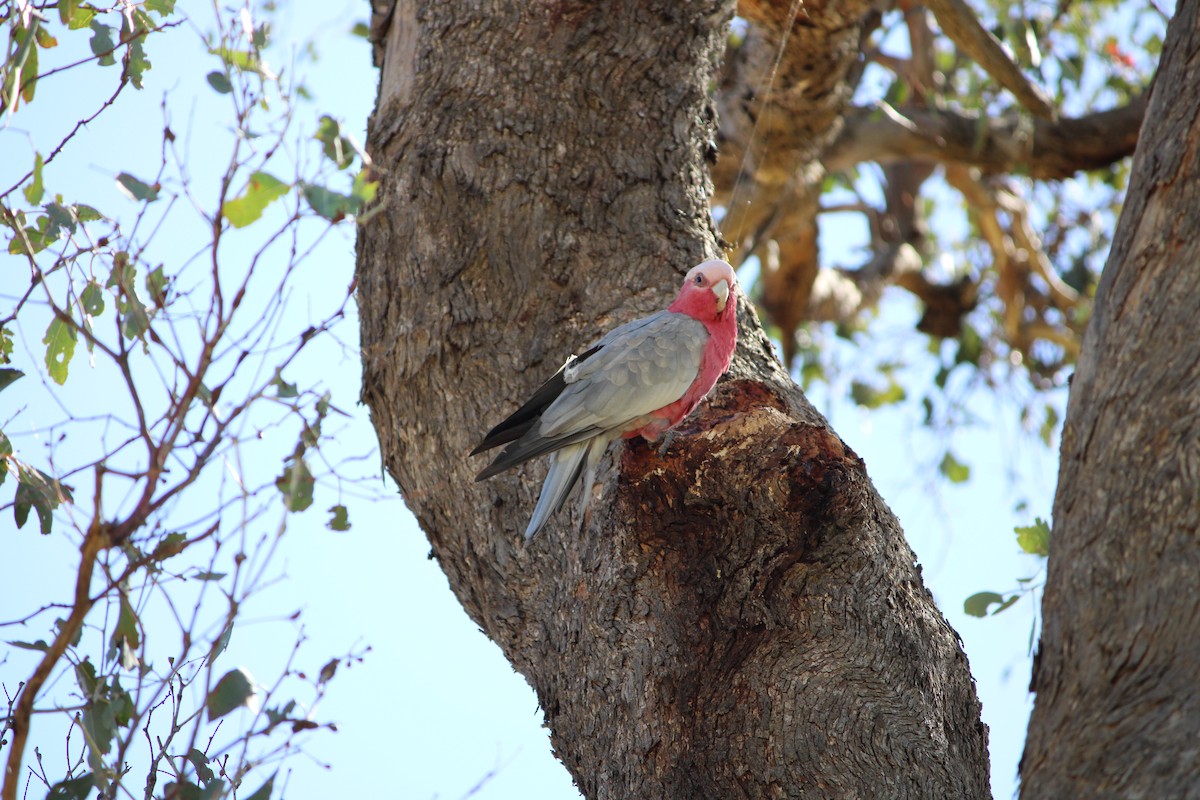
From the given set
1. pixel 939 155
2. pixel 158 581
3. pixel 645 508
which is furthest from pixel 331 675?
pixel 939 155

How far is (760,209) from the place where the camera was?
6.73 m

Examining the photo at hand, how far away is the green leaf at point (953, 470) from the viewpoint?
7586 millimetres

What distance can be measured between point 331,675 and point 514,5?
218 cm

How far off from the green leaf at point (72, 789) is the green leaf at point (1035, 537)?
2351mm

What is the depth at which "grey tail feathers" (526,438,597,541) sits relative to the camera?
9.39ft

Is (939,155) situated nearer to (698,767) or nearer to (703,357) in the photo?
(703,357)

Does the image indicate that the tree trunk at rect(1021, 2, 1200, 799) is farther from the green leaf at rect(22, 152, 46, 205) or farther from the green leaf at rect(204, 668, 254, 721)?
the green leaf at rect(22, 152, 46, 205)

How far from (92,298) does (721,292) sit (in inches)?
67.1

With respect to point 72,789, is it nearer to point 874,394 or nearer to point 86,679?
point 86,679

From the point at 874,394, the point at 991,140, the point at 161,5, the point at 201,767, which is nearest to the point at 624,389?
the point at 201,767

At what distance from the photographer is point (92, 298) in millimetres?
2629

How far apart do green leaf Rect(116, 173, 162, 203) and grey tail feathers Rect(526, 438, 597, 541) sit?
121cm

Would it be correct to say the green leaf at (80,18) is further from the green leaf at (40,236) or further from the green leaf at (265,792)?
the green leaf at (265,792)

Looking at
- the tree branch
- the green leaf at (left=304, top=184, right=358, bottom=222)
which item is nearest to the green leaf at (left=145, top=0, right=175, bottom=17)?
the green leaf at (left=304, top=184, right=358, bottom=222)
